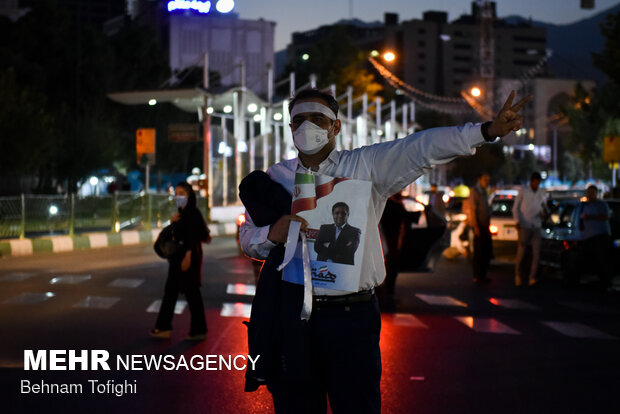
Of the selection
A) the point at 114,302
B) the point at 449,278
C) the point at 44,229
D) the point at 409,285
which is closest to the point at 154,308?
the point at 114,302

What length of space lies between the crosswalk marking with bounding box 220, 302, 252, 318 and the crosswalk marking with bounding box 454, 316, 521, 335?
264 cm

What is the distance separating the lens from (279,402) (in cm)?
387

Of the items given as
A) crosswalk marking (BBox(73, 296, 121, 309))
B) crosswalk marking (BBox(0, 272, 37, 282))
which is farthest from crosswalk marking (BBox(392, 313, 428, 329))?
crosswalk marking (BBox(0, 272, 37, 282))

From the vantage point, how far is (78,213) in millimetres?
26766

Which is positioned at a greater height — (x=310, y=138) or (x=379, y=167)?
(x=310, y=138)

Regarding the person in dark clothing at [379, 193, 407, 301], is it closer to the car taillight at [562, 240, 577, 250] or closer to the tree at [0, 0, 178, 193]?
the car taillight at [562, 240, 577, 250]

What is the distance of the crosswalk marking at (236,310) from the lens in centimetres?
1141

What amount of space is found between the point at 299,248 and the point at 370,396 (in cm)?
68

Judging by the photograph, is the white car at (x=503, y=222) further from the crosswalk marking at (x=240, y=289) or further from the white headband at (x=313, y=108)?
the white headband at (x=313, y=108)

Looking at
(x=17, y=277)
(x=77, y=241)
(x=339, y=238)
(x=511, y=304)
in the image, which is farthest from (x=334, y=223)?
(x=77, y=241)

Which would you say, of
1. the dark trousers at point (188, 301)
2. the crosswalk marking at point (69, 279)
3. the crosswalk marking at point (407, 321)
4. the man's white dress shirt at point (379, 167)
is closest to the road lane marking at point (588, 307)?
the crosswalk marking at point (407, 321)

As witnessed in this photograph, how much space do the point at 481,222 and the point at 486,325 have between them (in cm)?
527

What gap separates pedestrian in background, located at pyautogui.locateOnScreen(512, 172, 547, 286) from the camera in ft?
49.8

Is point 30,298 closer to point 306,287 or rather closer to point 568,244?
point 568,244
